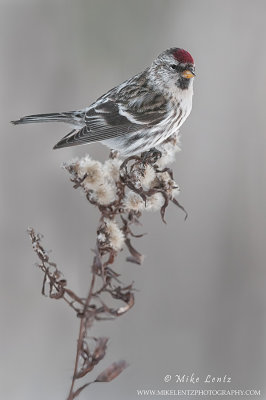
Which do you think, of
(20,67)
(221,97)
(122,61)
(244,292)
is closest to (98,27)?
(122,61)

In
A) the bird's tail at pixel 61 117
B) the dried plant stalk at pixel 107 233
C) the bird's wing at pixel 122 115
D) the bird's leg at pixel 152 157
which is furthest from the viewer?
the bird's wing at pixel 122 115

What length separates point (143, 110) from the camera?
96.7 inches

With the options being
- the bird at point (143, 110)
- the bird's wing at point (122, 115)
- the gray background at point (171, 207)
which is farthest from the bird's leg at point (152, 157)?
the gray background at point (171, 207)

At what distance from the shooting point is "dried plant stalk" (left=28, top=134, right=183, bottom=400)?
1.28m

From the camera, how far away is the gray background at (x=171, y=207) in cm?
381

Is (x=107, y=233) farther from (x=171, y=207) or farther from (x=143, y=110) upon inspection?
(x=171, y=207)

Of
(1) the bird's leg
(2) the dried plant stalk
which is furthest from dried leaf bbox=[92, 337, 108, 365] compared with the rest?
(1) the bird's leg

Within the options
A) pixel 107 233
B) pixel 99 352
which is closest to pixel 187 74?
pixel 107 233

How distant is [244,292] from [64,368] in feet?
4.13

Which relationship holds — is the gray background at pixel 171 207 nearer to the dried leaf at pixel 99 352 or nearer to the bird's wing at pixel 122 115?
the bird's wing at pixel 122 115

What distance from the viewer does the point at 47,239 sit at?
3811 mm
